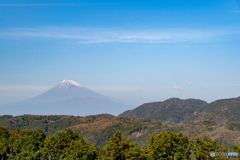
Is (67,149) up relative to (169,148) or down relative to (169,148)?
up

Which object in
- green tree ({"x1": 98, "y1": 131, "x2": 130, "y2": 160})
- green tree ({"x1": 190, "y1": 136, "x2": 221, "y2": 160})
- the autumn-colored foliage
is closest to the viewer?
green tree ({"x1": 190, "y1": 136, "x2": 221, "y2": 160})

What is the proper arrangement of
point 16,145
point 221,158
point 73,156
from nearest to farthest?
point 221,158, point 73,156, point 16,145

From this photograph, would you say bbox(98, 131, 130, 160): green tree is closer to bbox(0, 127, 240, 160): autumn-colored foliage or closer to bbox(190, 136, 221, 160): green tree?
bbox(0, 127, 240, 160): autumn-colored foliage

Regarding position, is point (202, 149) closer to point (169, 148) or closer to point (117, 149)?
point (169, 148)

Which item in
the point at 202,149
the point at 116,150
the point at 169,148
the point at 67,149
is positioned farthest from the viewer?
the point at 67,149

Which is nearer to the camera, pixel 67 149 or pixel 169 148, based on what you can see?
pixel 169 148

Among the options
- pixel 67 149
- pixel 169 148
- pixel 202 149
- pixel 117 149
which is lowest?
pixel 202 149

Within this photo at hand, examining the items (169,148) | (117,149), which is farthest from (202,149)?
(117,149)

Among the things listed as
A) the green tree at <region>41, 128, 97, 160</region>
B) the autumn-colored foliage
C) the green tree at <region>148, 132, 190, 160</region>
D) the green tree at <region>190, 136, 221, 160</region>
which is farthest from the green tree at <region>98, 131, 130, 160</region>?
the green tree at <region>190, 136, 221, 160</region>

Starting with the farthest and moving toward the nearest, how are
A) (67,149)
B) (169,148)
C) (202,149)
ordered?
(67,149)
(169,148)
(202,149)

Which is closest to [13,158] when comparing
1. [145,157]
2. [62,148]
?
[62,148]

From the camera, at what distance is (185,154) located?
68.1 metres

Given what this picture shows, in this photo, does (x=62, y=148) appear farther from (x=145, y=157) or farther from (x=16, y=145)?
(x=145, y=157)

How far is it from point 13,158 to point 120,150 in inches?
963
